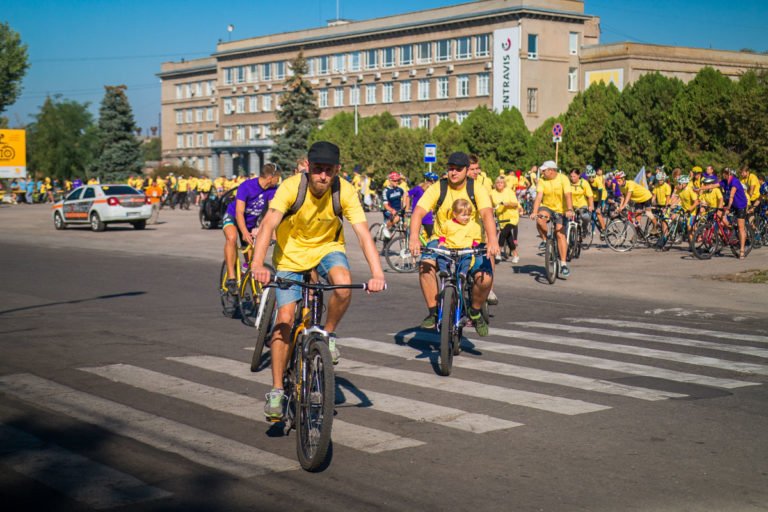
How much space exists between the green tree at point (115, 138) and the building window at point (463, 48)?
31217 millimetres

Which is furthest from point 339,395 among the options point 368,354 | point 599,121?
point 599,121

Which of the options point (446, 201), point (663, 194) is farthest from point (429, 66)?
point (446, 201)

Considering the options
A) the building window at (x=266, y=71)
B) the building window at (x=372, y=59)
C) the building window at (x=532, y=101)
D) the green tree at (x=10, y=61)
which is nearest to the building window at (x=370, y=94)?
the building window at (x=372, y=59)

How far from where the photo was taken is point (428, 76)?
3935 inches

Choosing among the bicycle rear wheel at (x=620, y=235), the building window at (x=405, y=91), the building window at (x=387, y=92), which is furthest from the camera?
the building window at (x=387, y=92)

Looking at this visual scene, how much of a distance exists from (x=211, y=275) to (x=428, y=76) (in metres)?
82.4

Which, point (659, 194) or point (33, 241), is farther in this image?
point (33, 241)

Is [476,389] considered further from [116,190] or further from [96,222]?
[116,190]

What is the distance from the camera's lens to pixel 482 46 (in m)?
93.6

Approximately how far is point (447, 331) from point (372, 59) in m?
99.8

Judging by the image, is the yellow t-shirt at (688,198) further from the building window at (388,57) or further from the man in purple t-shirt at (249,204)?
the building window at (388,57)

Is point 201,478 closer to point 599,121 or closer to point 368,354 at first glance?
point 368,354

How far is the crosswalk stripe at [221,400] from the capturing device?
677cm

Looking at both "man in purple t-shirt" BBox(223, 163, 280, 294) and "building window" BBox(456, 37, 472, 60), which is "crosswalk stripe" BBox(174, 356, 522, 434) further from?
"building window" BBox(456, 37, 472, 60)
